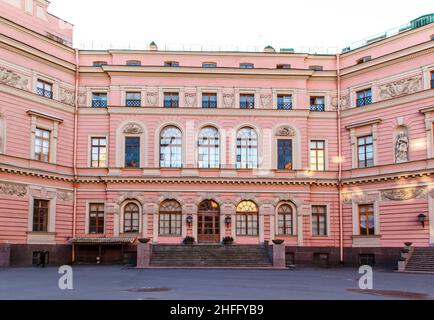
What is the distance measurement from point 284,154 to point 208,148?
19.3 feet

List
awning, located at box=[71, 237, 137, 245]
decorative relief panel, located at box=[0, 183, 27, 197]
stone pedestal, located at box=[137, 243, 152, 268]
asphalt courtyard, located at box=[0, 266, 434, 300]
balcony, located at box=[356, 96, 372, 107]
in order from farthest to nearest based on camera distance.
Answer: balcony, located at box=[356, 96, 372, 107], awning, located at box=[71, 237, 137, 245], stone pedestal, located at box=[137, 243, 152, 268], decorative relief panel, located at box=[0, 183, 27, 197], asphalt courtyard, located at box=[0, 266, 434, 300]

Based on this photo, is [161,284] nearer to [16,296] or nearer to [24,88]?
[16,296]

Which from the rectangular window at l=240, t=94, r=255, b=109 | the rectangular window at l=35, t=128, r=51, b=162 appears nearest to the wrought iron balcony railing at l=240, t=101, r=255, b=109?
the rectangular window at l=240, t=94, r=255, b=109

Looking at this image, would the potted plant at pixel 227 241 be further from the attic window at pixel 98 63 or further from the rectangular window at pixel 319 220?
the attic window at pixel 98 63

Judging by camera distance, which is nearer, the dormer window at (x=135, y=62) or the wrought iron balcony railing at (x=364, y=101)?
the wrought iron balcony railing at (x=364, y=101)

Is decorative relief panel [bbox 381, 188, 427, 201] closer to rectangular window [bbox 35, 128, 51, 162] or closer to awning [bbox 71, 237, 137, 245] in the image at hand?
awning [bbox 71, 237, 137, 245]

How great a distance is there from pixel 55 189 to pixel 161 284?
19310 mm

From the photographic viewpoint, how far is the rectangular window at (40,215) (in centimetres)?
3811

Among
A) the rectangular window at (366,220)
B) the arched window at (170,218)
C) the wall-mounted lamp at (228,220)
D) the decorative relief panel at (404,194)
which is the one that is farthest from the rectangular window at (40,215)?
the decorative relief panel at (404,194)

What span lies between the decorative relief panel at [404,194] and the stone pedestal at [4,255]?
1004 inches

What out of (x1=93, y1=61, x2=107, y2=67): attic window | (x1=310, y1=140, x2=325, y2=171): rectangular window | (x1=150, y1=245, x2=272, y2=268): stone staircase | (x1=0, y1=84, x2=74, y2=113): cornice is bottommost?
(x1=150, y1=245, x2=272, y2=268): stone staircase

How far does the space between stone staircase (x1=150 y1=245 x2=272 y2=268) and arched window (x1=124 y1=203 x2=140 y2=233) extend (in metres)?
2.86

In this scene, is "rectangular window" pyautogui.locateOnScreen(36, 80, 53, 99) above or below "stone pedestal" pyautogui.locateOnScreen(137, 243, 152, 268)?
above

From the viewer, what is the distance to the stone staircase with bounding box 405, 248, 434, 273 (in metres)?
33.9
